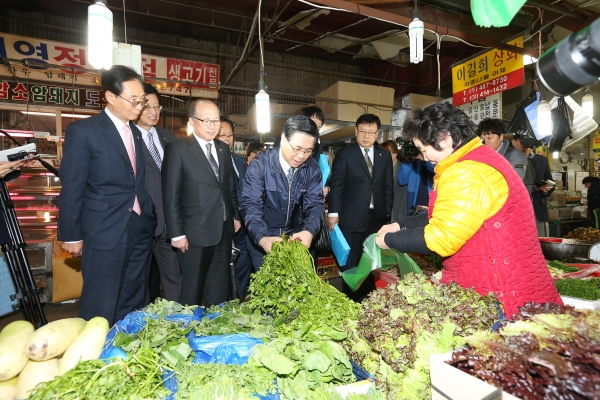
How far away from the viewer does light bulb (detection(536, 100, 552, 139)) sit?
5242 mm

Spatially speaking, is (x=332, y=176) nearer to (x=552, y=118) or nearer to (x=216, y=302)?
(x=216, y=302)

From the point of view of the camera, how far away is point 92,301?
2623 millimetres

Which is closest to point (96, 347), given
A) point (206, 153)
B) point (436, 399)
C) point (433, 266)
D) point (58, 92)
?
point (436, 399)

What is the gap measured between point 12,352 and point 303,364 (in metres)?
1.26

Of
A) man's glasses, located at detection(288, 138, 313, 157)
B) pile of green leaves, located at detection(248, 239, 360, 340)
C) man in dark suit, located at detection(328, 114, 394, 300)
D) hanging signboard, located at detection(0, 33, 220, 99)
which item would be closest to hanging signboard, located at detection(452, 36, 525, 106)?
man in dark suit, located at detection(328, 114, 394, 300)

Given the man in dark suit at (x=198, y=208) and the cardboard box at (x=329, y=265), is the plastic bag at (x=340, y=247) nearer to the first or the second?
the man in dark suit at (x=198, y=208)

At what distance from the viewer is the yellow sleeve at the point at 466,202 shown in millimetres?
1605

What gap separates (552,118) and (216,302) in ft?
20.1

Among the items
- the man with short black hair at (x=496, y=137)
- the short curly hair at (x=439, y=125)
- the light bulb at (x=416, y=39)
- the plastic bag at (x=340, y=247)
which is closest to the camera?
the short curly hair at (x=439, y=125)

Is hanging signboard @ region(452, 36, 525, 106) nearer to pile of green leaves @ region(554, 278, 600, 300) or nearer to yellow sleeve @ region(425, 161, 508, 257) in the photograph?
pile of green leaves @ region(554, 278, 600, 300)

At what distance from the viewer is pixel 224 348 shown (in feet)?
5.14

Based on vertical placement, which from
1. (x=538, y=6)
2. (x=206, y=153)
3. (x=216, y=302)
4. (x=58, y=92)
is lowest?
(x=216, y=302)

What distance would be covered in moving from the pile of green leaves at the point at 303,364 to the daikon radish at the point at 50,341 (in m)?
0.86

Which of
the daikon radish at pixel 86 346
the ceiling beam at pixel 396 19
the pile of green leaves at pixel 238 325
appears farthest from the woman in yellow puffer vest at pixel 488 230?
the ceiling beam at pixel 396 19
